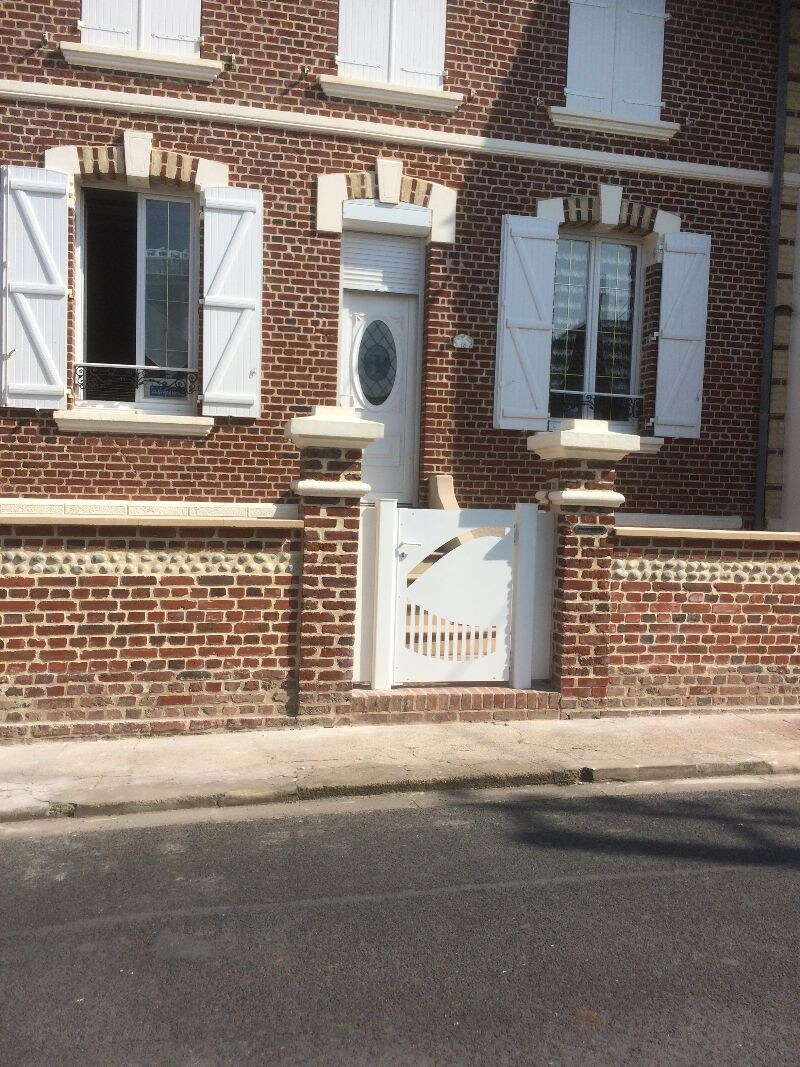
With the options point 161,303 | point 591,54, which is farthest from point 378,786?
point 591,54

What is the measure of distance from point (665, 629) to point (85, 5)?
7625mm

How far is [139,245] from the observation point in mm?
9039

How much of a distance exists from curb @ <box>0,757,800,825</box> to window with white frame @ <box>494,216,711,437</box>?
4.78 metres

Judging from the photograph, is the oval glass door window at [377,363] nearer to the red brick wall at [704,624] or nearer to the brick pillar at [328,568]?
the brick pillar at [328,568]

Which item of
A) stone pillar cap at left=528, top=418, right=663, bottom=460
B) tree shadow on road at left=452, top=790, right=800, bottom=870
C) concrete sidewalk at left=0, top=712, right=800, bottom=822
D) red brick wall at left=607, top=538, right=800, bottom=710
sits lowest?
tree shadow on road at left=452, top=790, right=800, bottom=870

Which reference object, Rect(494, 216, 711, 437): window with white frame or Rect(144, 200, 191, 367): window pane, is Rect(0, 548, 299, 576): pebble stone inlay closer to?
Rect(144, 200, 191, 367): window pane

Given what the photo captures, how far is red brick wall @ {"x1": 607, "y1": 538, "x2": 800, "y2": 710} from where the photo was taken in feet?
22.3

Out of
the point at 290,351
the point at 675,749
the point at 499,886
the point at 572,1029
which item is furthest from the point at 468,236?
the point at 572,1029

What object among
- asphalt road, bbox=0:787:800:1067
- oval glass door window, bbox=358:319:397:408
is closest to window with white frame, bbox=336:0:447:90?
oval glass door window, bbox=358:319:397:408

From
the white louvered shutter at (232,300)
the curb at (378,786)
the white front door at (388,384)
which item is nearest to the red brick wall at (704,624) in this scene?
the curb at (378,786)

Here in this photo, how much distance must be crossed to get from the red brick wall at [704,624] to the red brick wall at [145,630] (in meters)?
2.48

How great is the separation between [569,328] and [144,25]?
16.9 feet

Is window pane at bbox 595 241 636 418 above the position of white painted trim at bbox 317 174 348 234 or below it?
below

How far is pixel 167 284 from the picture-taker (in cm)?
913
